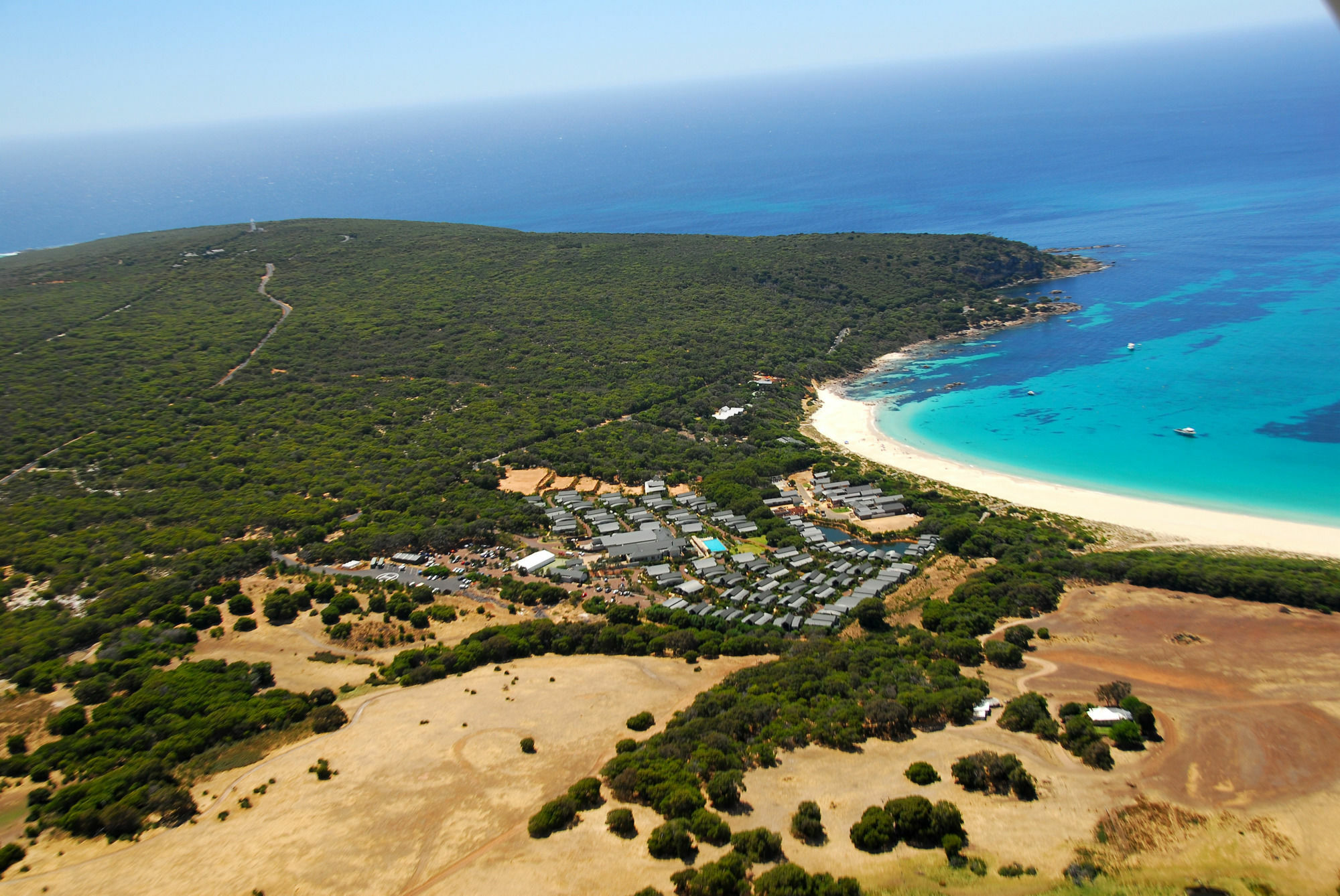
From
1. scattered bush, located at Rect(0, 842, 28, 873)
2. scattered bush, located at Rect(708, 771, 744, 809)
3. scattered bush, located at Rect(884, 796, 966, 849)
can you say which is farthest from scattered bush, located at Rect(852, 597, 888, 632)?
scattered bush, located at Rect(0, 842, 28, 873)

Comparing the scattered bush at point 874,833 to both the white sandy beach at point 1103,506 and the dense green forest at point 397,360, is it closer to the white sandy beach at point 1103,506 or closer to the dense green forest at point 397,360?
the dense green forest at point 397,360

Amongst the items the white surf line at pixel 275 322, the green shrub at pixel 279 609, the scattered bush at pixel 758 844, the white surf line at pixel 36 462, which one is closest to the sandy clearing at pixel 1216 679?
the scattered bush at pixel 758 844

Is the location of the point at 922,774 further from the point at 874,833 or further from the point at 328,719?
the point at 328,719

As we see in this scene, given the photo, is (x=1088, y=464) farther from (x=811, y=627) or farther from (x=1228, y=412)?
(x=811, y=627)

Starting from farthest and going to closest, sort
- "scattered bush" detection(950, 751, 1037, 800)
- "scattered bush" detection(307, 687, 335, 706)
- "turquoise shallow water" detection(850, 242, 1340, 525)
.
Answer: "turquoise shallow water" detection(850, 242, 1340, 525) < "scattered bush" detection(307, 687, 335, 706) < "scattered bush" detection(950, 751, 1037, 800)

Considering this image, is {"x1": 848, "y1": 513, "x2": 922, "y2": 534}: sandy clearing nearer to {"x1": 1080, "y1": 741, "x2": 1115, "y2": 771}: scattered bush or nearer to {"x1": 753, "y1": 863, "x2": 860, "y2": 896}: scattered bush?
{"x1": 1080, "y1": 741, "x2": 1115, "y2": 771}: scattered bush

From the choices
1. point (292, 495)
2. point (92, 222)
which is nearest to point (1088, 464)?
point (292, 495)
